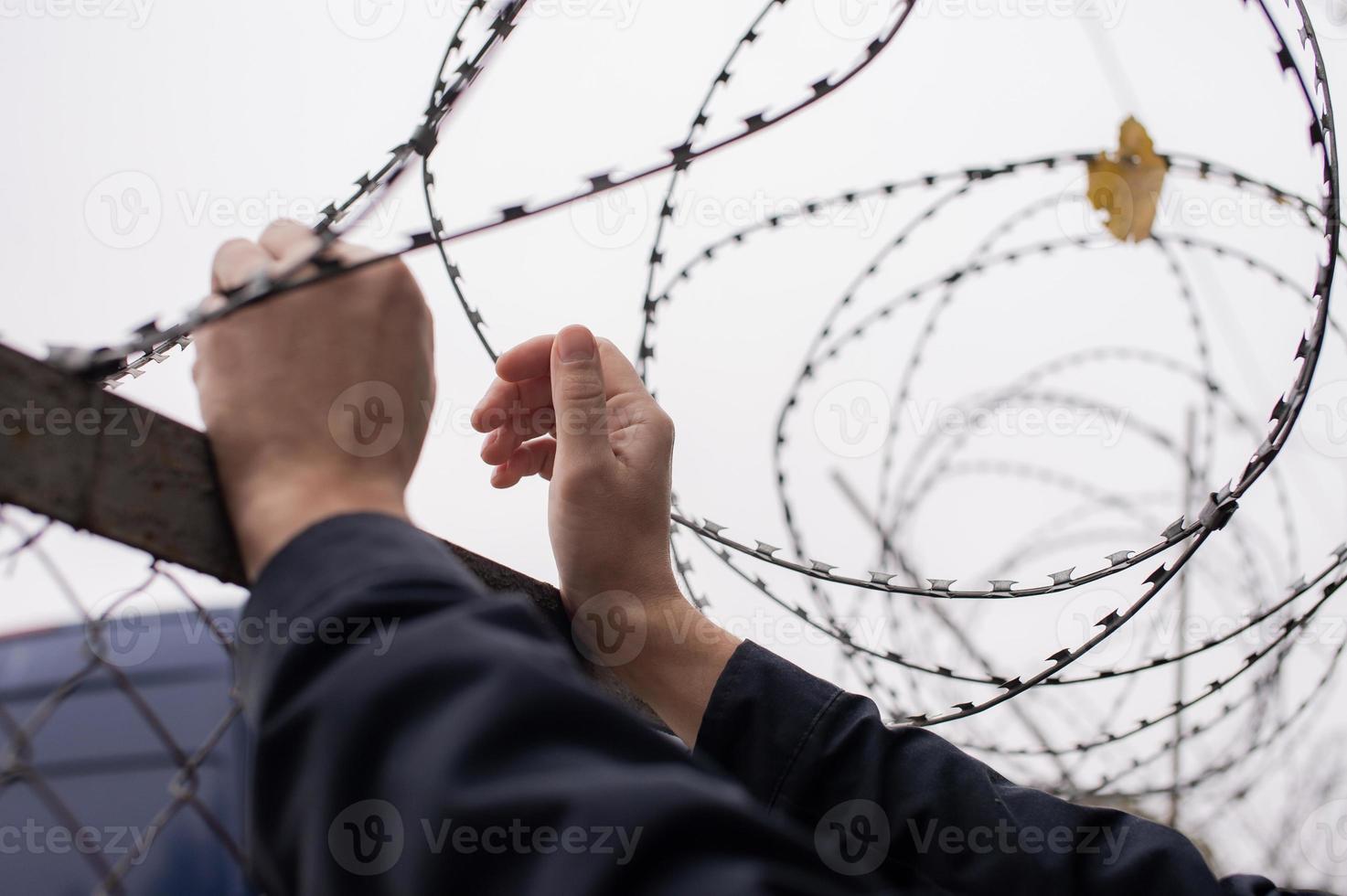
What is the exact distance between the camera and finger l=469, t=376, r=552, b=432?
1.59 m

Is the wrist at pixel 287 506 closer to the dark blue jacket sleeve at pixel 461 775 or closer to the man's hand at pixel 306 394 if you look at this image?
the man's hand at pixel 306 394

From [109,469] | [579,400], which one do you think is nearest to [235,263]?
[109,469]

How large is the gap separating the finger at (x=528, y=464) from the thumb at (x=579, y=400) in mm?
132

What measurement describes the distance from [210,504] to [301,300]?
19cm

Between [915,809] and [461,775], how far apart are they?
1.00 meters

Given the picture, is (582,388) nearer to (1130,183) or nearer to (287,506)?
(287,506)

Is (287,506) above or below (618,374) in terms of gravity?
below

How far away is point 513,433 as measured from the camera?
64.1 inches

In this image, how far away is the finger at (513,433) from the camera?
1.63m

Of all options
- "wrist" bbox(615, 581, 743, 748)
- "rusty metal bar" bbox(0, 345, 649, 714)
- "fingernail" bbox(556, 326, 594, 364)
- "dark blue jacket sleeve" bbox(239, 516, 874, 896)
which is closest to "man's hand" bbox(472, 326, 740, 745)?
"wrist" bbox(615, 581, 743, 748)

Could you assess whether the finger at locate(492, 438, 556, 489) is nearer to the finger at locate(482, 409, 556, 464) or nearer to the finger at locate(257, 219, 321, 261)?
the finger at locate(482, 409, 556, 464)

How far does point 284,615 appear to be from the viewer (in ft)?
2.40

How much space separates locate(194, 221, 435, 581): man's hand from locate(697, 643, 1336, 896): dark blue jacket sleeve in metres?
0.78

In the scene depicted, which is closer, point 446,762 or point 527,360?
point 446,762
